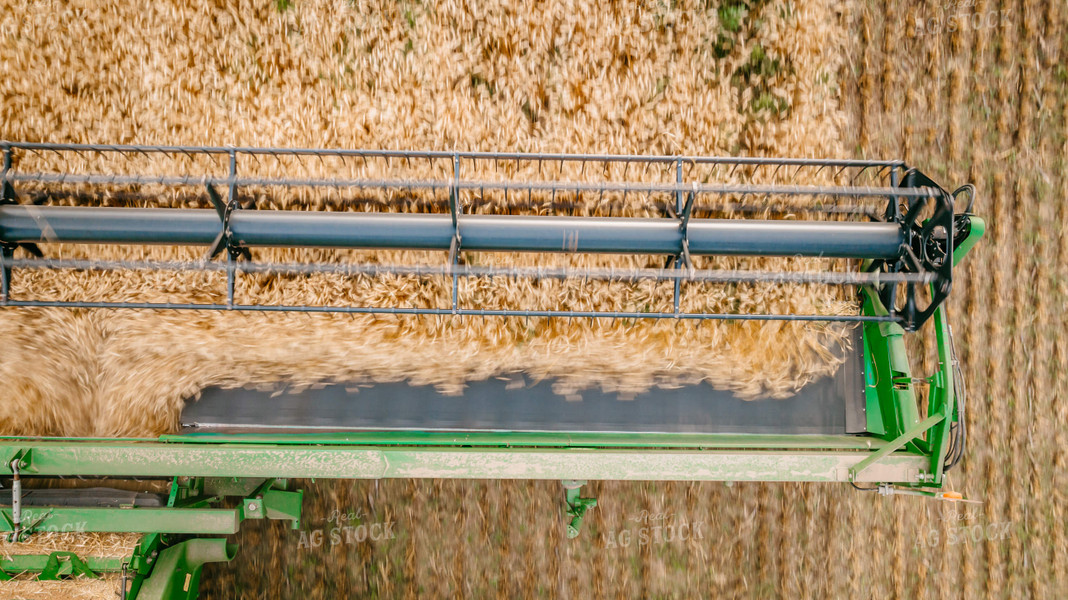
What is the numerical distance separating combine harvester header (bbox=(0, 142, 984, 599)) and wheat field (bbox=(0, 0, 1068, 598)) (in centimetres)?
24

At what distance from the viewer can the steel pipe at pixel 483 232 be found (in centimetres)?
146

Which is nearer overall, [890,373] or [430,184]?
[430,184]

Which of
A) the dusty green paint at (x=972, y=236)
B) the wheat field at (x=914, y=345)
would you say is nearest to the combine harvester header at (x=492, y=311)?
the dusty green paint at (x=972, y=236)

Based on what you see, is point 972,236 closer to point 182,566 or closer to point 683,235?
point 683,235

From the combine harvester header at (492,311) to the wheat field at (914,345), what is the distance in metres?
0.24

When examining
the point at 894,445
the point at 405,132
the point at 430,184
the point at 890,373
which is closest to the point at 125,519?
the point at 430,184

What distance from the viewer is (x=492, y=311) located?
4.72 feet

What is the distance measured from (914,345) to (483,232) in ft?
5.39

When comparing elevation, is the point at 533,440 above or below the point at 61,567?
above

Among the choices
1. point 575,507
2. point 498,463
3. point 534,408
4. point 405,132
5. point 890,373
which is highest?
point 405,132

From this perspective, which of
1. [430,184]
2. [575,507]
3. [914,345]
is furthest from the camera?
[914,345]

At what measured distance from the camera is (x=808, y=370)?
1630 mm

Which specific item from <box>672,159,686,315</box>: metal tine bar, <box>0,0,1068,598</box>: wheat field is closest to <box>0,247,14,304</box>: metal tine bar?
<box>0,0,1068,598</box>: wheat field

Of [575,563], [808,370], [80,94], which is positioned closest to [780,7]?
[808,370]
